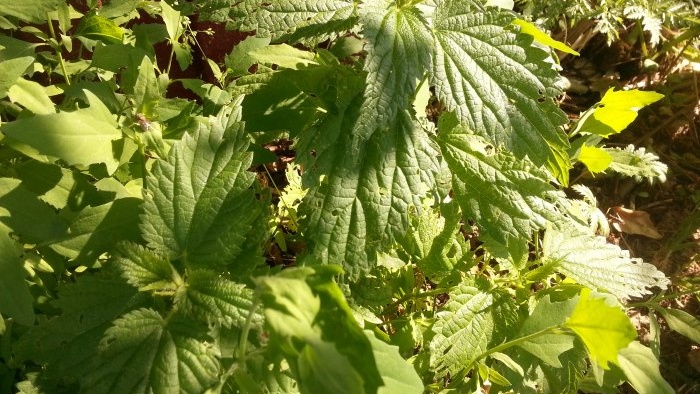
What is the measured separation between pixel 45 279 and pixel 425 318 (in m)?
0.88

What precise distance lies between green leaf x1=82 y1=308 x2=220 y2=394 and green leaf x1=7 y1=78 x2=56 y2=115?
1.73ft

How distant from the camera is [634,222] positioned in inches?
102

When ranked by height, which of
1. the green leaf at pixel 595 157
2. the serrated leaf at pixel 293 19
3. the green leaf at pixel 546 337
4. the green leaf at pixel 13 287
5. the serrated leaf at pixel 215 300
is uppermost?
the serrated leaf at pixel 293 19

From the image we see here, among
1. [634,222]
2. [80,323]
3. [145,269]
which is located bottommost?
[634,222]

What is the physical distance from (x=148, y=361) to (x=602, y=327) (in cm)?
75

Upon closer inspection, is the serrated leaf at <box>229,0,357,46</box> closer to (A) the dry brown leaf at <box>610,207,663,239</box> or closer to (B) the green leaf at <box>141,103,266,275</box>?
(B) the green leaf at <box>141,103,266,275</box>

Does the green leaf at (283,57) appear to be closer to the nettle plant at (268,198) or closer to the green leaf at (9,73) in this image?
the nettle plant at (268,198)

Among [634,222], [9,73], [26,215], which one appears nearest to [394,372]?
[26,215]

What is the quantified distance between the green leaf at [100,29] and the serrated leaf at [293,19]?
0.46 meters

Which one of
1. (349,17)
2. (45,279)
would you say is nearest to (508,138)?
(349,17)

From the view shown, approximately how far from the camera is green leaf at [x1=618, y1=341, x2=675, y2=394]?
4.34ft

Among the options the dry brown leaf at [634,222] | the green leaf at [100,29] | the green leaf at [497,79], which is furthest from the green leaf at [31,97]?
the dry brown leaf at [634,222]

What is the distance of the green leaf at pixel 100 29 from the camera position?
→ 1.41 meters

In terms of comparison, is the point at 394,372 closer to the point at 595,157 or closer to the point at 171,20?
the point at 595,157
